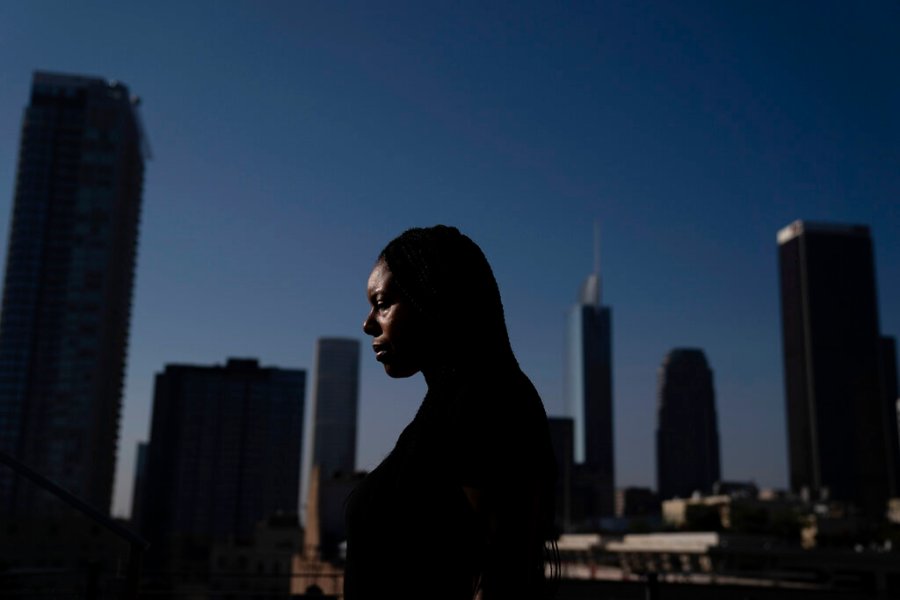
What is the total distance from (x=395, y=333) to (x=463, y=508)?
403 millimetres

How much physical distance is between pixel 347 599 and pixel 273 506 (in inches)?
6962

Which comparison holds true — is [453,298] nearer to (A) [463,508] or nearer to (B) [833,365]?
(A) [463,508]

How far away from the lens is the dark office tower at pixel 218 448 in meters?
164

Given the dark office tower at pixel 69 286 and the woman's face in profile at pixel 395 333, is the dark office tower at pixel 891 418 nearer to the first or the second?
the dark office tower at pixel 69 286

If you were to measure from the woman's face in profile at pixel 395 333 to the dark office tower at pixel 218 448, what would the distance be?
166445mm

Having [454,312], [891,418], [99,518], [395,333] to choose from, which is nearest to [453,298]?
[454,312]

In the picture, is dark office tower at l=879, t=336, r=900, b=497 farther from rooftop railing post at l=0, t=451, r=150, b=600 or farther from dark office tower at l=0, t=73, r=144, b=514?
rooftop railing post at l=0, t=451, r=150, b=600

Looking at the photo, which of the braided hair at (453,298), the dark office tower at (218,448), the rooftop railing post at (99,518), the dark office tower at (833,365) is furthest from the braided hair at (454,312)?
the dark office tower at (218,448)

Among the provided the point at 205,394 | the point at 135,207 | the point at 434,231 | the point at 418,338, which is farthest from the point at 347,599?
the point at 205,394

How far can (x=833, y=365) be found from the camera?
166250mm

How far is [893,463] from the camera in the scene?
16300 centimetres

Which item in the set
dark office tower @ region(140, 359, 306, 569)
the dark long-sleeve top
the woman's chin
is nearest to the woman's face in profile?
the woman's chin

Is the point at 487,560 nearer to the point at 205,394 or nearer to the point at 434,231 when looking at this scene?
the point at 434,231

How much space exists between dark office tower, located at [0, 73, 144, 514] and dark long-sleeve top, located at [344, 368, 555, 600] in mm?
110777
